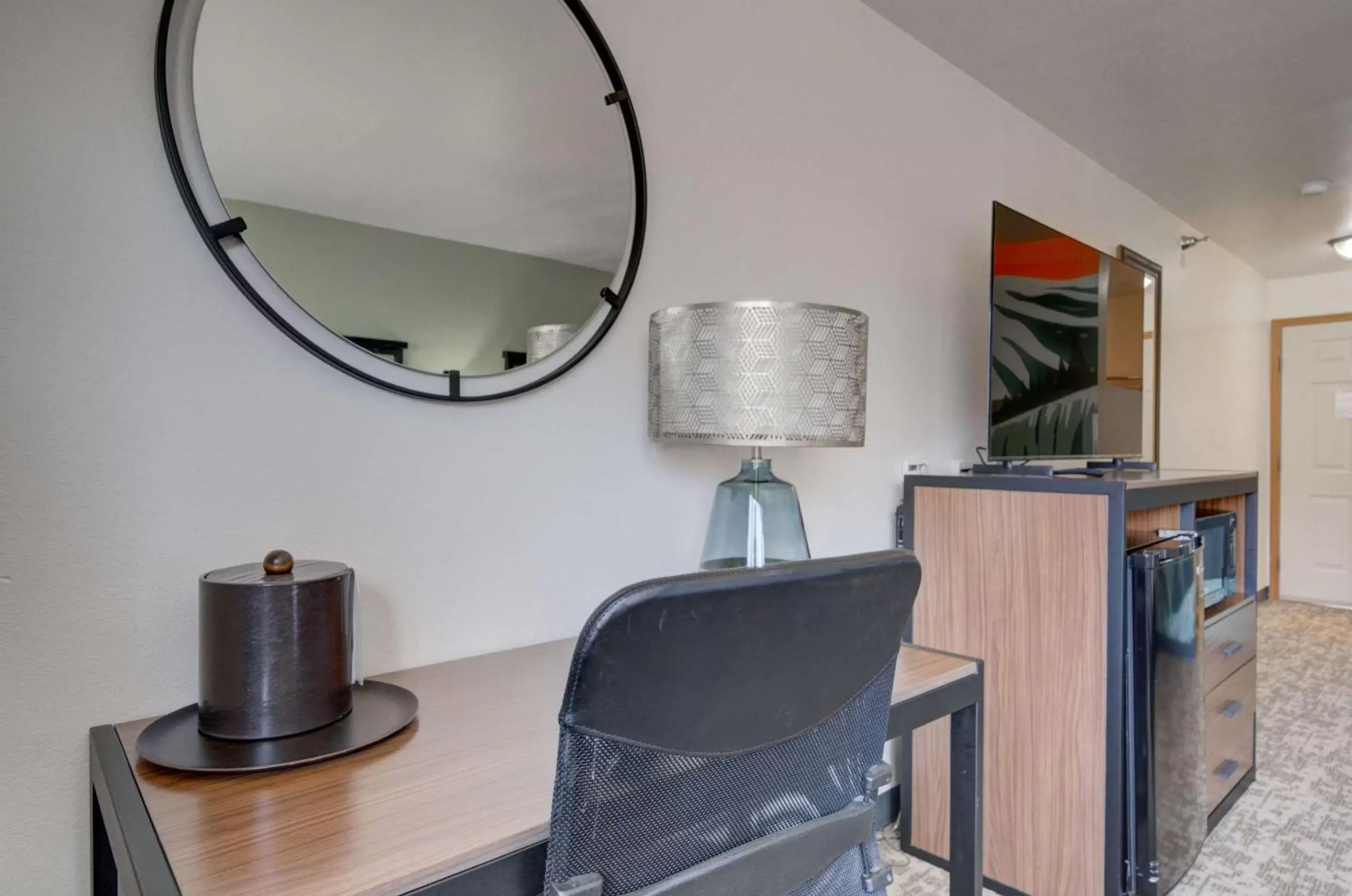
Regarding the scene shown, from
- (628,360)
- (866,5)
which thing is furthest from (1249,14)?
(628,360)

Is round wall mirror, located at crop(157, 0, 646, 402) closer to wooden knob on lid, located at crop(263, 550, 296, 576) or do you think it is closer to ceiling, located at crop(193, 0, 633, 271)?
ceiling, located at crop(193, 0, 633, 271)

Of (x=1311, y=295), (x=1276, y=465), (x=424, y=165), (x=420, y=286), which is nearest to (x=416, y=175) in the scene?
(x=424, y=165)

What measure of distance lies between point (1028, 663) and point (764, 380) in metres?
1.14

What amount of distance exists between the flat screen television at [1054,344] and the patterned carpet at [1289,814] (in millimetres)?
1138

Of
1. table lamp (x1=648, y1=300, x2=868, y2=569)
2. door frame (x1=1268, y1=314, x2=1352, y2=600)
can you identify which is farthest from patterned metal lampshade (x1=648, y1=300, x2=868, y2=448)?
door frame (x1=1268, y1=314, x2=1352, y2=600)

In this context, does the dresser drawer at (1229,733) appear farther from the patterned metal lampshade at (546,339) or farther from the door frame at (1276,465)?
the door frame at (1276,465)

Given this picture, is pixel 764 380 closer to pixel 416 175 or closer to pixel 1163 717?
pixel 416 175

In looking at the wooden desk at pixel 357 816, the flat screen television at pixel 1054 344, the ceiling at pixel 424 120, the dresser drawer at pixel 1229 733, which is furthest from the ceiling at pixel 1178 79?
the wooden desk at pixel 357 816

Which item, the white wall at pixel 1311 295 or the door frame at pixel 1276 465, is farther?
the door frame at pixel 1276 465

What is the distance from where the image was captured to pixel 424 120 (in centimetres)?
131

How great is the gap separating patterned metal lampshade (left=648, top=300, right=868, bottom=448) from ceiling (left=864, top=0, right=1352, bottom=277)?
140cm

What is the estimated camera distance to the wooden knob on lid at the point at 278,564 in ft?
3.16

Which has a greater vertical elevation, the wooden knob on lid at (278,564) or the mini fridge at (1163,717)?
the wooden knob on lid at (278,564)

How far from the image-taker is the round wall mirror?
112 cm
